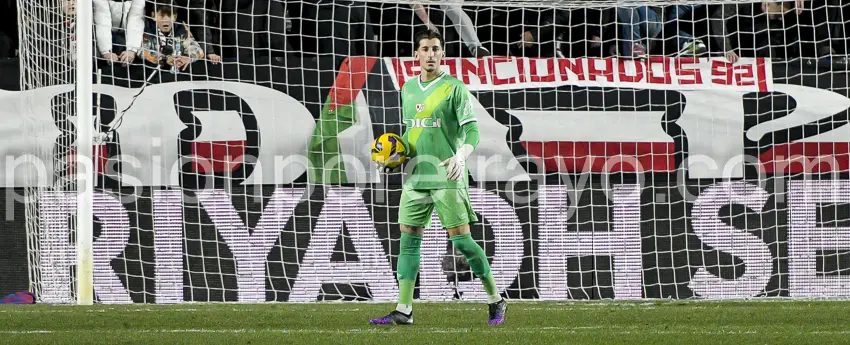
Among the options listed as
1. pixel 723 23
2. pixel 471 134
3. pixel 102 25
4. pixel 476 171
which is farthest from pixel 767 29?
pixel 102 25

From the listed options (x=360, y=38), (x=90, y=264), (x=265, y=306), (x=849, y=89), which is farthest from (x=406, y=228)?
(x=849, y=89)

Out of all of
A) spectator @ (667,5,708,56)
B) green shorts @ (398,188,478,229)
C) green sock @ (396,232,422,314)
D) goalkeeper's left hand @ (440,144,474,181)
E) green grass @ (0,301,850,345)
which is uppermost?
spectator @ (667,5,708,56)

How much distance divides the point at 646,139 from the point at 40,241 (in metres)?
4.96

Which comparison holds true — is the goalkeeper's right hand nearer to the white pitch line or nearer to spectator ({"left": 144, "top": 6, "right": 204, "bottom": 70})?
the white pitch line

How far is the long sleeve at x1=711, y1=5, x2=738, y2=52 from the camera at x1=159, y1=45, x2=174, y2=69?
4.50 metres

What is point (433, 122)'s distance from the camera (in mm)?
6902

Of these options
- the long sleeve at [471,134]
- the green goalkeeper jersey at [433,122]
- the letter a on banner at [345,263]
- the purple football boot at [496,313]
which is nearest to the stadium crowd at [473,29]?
the letter a on banner at [345,263]

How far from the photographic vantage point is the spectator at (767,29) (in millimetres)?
10164

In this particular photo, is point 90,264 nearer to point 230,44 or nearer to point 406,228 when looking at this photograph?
point 230,44

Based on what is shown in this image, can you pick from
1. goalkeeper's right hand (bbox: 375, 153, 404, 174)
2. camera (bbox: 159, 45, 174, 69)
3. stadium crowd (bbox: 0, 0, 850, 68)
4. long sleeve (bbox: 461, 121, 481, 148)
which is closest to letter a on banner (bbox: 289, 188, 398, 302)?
stadium crowd (bbox: 0, 0, 850, 68)

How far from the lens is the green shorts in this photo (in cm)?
689

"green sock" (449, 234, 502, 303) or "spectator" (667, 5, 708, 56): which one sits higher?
"spectator" (667, 5, 708, 56)

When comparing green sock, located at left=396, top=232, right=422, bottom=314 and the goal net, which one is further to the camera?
the goal net

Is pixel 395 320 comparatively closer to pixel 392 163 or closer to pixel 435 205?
pixel 435 205
